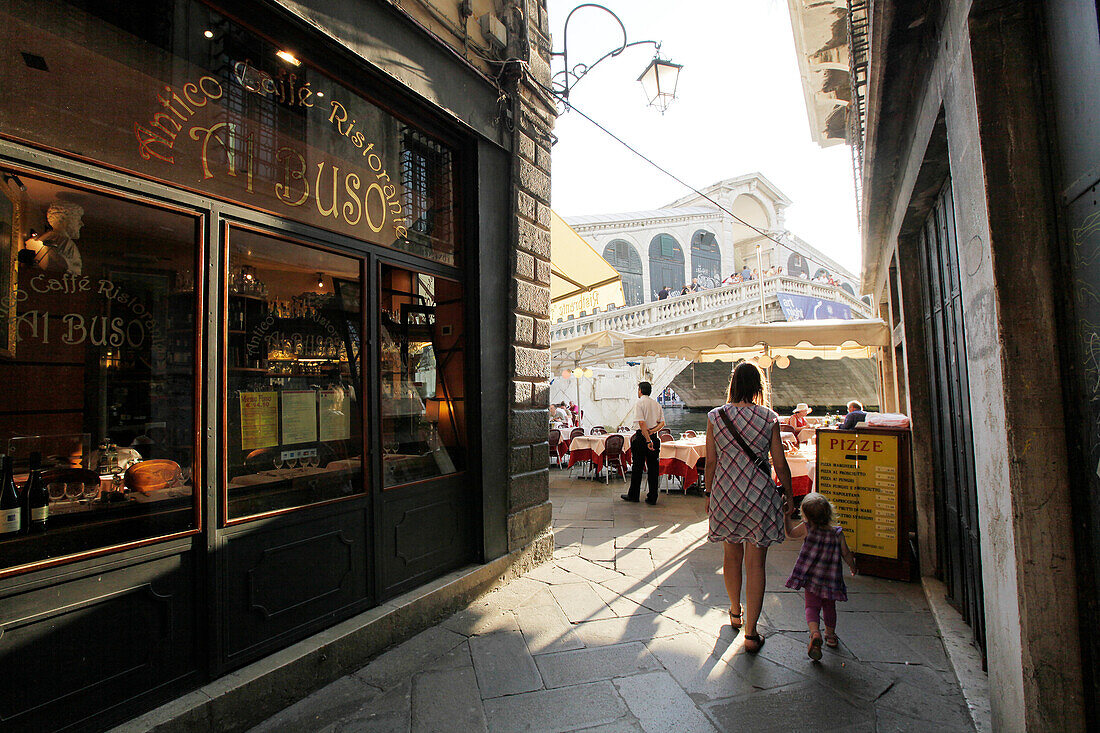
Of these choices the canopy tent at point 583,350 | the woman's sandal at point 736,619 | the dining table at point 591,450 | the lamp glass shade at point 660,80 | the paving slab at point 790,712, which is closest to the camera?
the paving slab at point 790,712

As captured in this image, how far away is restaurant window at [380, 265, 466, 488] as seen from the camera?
3.62 m

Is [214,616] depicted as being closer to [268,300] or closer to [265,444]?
[265,444]

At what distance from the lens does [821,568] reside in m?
3.02

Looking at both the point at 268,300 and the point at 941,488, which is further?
the point at 941,488

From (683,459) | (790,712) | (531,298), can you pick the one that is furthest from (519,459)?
(683,459)

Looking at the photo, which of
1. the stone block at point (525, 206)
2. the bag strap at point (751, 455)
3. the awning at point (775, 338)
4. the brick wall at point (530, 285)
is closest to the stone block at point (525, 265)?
the brick wall at point (530, 285)

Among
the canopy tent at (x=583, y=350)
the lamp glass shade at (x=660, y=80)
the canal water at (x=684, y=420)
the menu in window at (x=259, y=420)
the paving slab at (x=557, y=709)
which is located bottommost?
the paving slab at (x=557, y=709)

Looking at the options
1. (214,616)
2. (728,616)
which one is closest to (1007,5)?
(728,616)

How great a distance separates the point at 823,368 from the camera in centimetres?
2189

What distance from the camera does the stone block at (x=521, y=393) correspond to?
171 inches

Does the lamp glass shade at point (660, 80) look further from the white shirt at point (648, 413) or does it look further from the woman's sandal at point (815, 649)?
the woman's sandal at point (815, 649)

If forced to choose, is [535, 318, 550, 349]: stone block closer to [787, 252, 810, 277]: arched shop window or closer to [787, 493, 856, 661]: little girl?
[787, 493, 856, 661]: little girl

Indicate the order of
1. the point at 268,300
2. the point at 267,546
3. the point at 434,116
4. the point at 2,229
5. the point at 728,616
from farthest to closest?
1. the point at 434,116
2. the point at 728,616
3. the point at 268,300
4. the point at 267,546
5. the point at 2,229

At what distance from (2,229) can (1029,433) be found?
12.7ft
